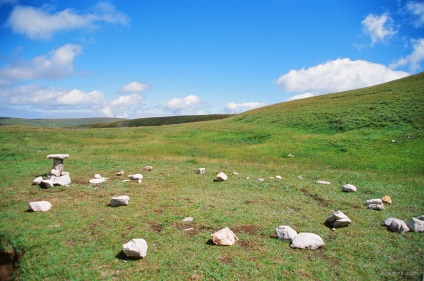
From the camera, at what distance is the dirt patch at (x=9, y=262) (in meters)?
8.63

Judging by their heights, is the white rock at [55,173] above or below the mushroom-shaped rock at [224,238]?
above

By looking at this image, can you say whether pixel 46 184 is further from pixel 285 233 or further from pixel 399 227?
pixel 399 227

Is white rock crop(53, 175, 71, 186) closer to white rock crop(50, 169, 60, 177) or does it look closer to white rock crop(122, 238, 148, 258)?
white rock crop(50, 169, 60, 177)

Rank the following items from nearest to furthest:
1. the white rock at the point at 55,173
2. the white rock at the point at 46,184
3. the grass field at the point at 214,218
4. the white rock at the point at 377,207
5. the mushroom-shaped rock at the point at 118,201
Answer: the grass field at the point at 214,218 < the mushroom-shaped rock at the point at 118,201 < the white rock at the point at 377,207 < the white rock at the point at 46,184 < the white rock at the point at 55,173

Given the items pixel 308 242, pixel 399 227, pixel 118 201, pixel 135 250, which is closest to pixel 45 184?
pixel 118 201

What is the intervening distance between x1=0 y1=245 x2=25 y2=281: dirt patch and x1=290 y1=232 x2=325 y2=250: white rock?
962cm

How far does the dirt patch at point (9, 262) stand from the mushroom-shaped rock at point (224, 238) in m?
6.75

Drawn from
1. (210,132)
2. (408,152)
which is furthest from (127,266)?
(210,132)

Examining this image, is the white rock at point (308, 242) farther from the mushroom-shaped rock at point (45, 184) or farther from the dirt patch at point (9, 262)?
the mushroom-shaped rock at point (45, 184)

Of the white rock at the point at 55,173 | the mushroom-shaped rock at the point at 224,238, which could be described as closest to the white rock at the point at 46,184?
the white rock at the point at 55,173

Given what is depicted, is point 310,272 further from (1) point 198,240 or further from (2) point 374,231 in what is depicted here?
(2) point 374,231

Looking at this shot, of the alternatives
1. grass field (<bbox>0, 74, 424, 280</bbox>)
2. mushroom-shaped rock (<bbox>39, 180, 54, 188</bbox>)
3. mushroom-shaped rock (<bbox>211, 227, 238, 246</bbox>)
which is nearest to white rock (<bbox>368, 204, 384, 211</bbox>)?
grass field (<bbox>0, 74, 424, 280</bbox>)

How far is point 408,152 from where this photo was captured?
27906 mm

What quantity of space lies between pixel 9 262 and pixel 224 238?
7.67m
